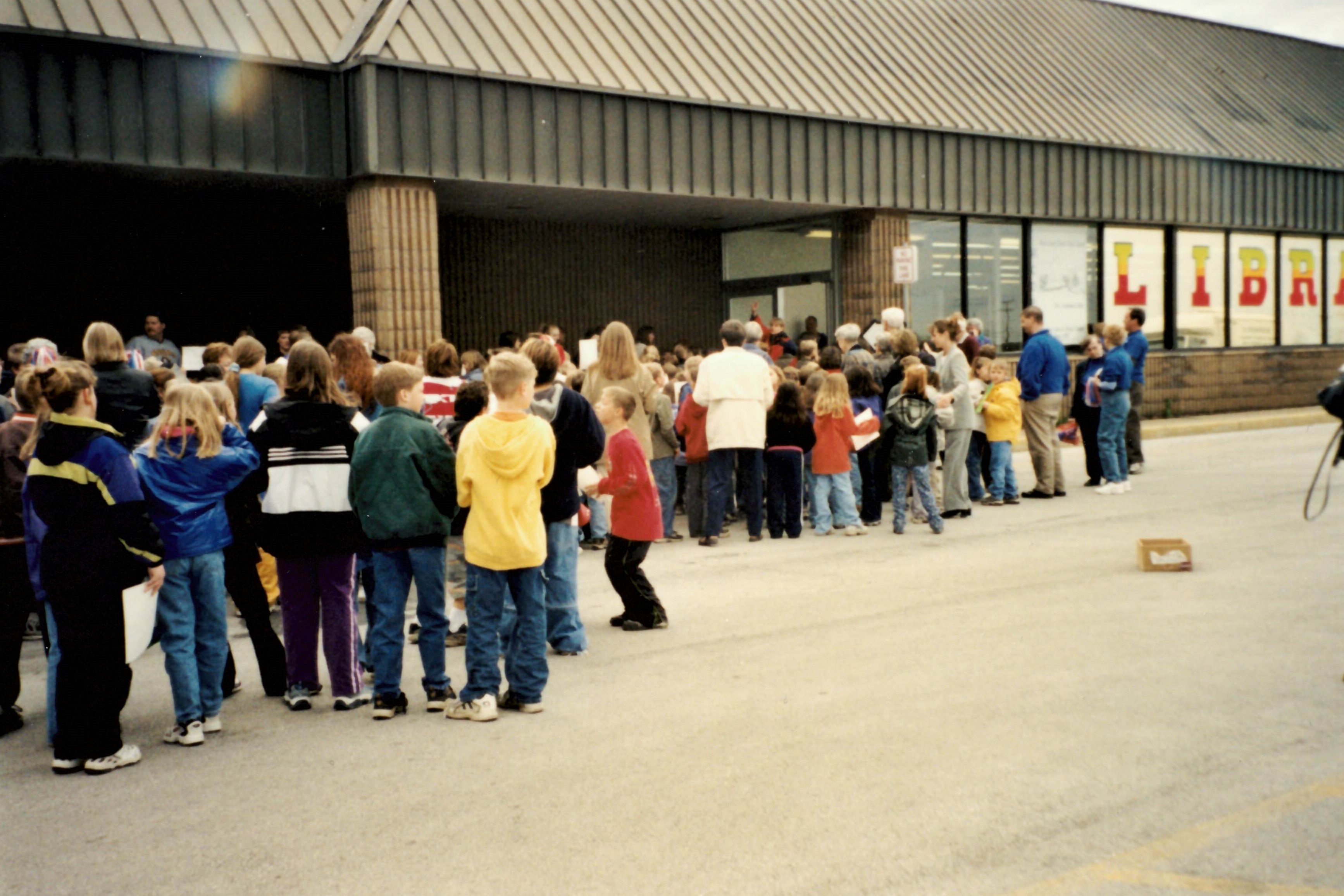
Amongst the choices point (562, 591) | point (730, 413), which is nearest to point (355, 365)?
point (562, 591)

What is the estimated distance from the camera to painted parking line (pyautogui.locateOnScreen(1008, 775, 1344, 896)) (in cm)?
396

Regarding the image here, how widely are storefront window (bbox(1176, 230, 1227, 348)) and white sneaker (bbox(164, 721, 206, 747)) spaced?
2272 cm

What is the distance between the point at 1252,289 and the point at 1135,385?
12.0m

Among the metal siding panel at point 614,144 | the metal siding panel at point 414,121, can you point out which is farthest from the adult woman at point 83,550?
the metal siding panel at point 614,144

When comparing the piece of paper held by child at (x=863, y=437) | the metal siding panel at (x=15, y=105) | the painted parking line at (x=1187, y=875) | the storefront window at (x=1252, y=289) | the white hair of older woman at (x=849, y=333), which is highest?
the metal siding panel at (x=15, y=105)

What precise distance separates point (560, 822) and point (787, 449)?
7.36 m

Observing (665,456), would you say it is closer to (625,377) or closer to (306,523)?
(625,377)

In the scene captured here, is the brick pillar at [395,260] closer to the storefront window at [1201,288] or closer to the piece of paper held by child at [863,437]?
the piece of paper held by child at [863,437]

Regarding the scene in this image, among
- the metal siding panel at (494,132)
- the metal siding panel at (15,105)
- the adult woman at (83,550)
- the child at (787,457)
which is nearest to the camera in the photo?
the adult woman at (83,550)

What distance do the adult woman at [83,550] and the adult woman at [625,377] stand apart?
463 cm

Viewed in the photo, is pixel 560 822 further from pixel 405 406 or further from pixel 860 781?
pixel 405 406

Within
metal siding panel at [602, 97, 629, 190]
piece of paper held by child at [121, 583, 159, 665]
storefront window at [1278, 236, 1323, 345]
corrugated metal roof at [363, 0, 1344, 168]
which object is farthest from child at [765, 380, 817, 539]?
storefront window at [1278, 236, 1323, 345]

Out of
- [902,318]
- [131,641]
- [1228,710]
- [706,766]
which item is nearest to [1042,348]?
[902,318]

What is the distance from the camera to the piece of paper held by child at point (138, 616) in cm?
568
